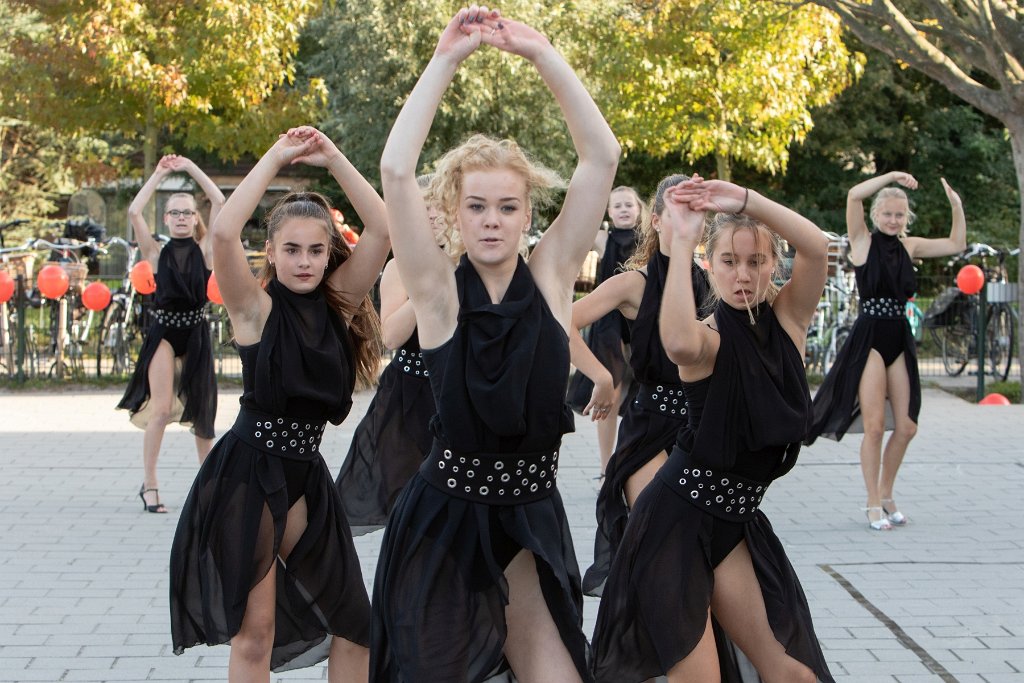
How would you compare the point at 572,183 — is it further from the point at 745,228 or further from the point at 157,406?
the point at 157,406

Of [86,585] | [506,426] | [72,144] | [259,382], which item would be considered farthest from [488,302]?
[72,144]

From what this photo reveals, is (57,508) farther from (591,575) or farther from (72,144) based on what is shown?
(72,144)

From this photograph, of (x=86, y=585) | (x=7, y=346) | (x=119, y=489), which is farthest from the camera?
(x=7, y=346)

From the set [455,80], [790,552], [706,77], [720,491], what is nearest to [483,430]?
[720,491]

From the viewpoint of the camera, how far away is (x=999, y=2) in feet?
41.7

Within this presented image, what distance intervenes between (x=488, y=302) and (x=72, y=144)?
2998 centimetres

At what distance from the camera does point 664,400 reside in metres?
5.62

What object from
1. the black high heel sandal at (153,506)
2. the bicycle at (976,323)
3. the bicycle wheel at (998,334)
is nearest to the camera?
the black high heel sandal at (153,506)

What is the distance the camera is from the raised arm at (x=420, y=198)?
3.51 m

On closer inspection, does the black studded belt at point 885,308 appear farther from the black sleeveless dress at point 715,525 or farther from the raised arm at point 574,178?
the raised arm at point 574,178

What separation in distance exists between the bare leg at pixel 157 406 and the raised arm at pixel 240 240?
14.3 feet

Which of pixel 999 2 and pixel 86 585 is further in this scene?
pixel 999 2

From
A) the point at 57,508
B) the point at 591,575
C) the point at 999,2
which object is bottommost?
the point at 57,508

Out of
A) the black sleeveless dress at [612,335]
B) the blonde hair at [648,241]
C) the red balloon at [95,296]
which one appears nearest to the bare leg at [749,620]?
the blonde hair at [648,241]
